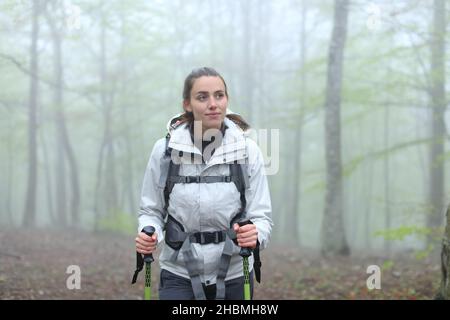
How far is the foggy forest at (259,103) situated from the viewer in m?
9.77

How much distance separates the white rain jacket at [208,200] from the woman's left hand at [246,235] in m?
0.12

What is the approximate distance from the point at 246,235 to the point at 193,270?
1.51 feet

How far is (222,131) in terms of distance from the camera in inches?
144

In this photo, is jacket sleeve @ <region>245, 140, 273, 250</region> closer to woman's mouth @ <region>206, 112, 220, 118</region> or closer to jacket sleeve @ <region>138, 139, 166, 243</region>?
woman's mouth @ <region>206, 112, 220, 118</region>

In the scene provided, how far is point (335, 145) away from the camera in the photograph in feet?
42.8

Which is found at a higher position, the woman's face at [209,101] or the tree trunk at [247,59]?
the tree trunk at [247,59]

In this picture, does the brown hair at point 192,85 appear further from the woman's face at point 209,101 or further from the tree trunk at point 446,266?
the tree trunk at point 446,266

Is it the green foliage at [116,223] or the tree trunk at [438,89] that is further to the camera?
the green foliage at [116,223]

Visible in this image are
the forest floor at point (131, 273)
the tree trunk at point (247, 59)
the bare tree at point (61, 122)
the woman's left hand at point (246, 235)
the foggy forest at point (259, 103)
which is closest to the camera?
the woman's left hand at point (246, 235)

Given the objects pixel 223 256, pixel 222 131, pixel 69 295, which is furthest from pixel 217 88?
pixel 69 295

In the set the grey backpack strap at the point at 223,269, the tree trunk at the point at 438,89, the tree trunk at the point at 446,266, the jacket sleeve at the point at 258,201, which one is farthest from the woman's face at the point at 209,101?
the tree trunk at the point at 438,89

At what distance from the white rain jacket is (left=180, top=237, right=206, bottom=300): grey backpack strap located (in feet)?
0.14

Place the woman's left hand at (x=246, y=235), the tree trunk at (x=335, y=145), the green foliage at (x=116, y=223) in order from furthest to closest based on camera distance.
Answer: the green foliage at (x=116, y=223) → the tree trunk at (x=335, y=145) → the woman's left hand at (x=246, y=235)
